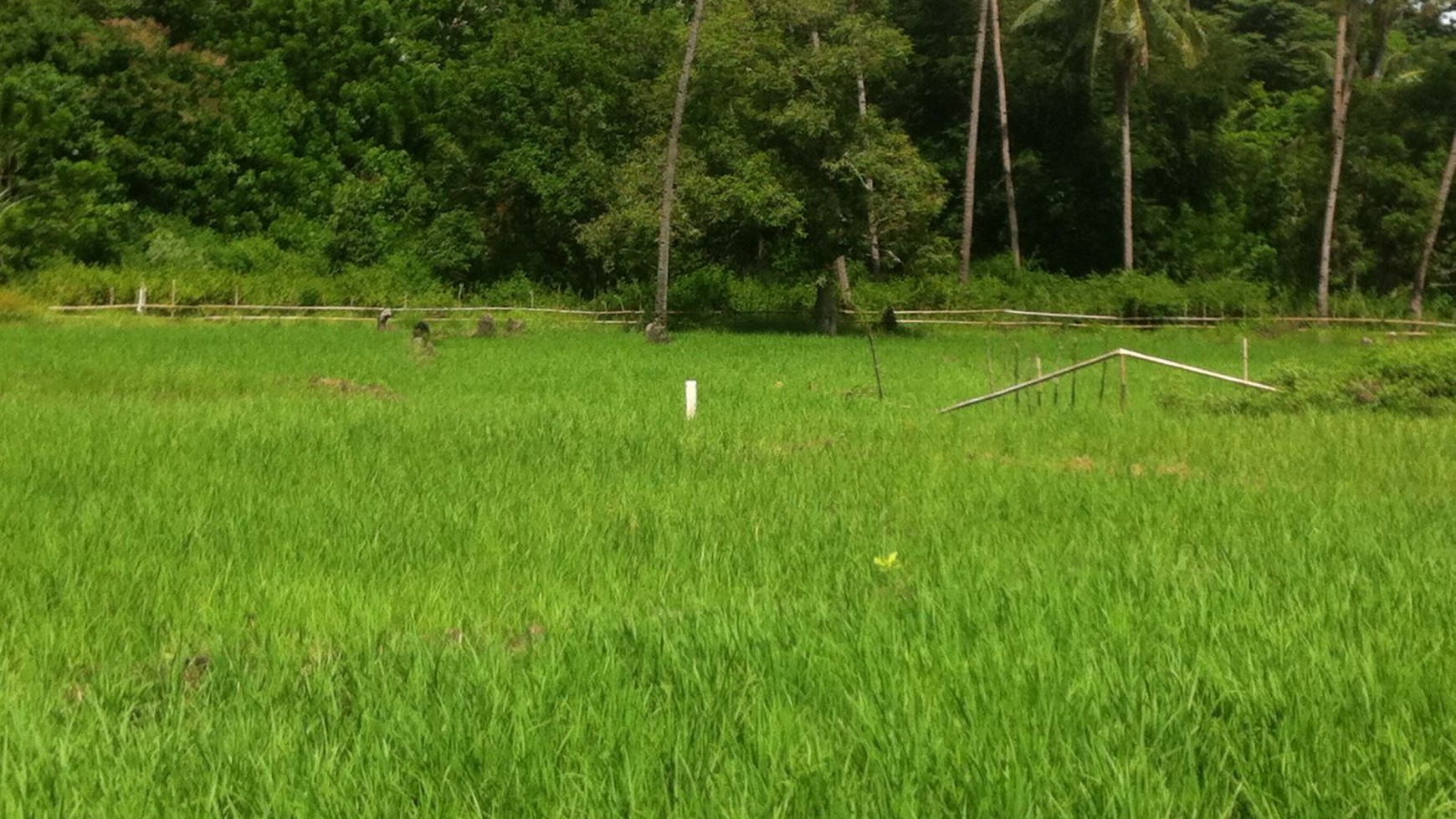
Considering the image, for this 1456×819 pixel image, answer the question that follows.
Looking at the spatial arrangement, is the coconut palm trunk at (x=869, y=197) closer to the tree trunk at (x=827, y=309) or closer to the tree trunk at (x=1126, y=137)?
the tree trunk at (x=827, y=309)

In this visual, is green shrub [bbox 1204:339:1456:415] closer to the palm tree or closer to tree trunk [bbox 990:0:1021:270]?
the palm tree

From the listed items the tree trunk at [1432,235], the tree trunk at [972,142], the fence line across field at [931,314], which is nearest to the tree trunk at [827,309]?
the fence line across field at [931,314]

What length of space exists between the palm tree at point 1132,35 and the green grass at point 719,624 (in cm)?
2304

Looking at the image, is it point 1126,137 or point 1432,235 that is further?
point 1126,137

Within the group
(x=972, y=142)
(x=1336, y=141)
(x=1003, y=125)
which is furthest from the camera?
(x=1003, y=125)

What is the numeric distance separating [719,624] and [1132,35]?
98.2ft

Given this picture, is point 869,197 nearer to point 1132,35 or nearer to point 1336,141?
point 1132,35

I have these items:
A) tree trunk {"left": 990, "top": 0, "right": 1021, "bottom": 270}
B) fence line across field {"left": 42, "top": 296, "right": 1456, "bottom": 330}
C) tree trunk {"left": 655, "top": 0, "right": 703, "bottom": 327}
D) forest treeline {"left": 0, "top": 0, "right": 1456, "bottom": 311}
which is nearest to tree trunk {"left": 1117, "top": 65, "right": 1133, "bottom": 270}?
forest treeline {"left": 0, "top": 0, "right": 1456, "bottom": 311}

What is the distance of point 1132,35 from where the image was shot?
3005 centimetres

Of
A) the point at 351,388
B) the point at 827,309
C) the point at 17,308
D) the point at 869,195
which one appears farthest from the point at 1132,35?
the point at 17,308

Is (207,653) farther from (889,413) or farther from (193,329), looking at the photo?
(193,329)

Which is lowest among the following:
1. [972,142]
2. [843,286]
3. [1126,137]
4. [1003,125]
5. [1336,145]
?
[843,286]

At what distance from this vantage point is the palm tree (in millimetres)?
29953

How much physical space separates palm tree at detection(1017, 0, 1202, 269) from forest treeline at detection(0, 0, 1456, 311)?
10 centimetres
